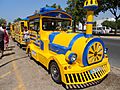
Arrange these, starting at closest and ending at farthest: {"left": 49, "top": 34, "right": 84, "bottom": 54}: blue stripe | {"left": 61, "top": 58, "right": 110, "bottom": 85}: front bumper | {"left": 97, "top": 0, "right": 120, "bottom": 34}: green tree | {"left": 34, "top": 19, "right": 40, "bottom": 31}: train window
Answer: {"left": 61, "top": 58, "right": 110, "bottom": 85}: front bumper < {"left": 49, "top": 34, "right": 84, "bottom": 54}: blue stripe < {"left": 34, "top": 19, "right": 40, "bottom": 31}: train window < {"left": 97, "top": 0, "right": 120, "bottom": 34}: green tree

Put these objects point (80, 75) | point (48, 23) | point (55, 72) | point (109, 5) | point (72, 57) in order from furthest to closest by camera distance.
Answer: point (109, 5)
point (48, 23)
point (55, 72)
point (72, 57)
point (80, 75)

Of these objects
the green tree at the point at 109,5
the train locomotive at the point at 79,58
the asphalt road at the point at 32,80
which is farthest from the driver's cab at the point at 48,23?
the green tree at the point at 109,5

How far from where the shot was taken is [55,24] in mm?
8852

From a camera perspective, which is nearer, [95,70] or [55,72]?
[95,70]

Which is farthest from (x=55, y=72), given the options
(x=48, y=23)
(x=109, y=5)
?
(x=109, y=5)

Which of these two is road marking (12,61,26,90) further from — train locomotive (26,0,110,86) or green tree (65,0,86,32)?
green tree (65,0,86,32)

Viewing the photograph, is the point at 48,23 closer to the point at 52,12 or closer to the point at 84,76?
the point at 52,12

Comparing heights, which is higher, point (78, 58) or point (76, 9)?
point (76, 9)

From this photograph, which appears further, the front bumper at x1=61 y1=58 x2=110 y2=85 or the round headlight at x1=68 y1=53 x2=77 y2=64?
the round headlight at x1=68 y1=53 x2=77 y2=64

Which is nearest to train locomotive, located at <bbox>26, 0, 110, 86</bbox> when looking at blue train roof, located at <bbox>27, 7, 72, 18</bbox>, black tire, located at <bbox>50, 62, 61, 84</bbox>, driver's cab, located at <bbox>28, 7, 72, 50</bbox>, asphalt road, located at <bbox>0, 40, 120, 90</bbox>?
black tire, located at <bbox>50, 62, 61, 84</bbox>

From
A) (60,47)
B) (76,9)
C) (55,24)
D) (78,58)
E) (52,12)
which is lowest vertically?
(78,58)

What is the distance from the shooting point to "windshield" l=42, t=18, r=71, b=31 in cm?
845

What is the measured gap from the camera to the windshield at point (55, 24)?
845 centimetres

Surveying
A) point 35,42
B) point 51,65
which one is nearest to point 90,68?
point 51,65
